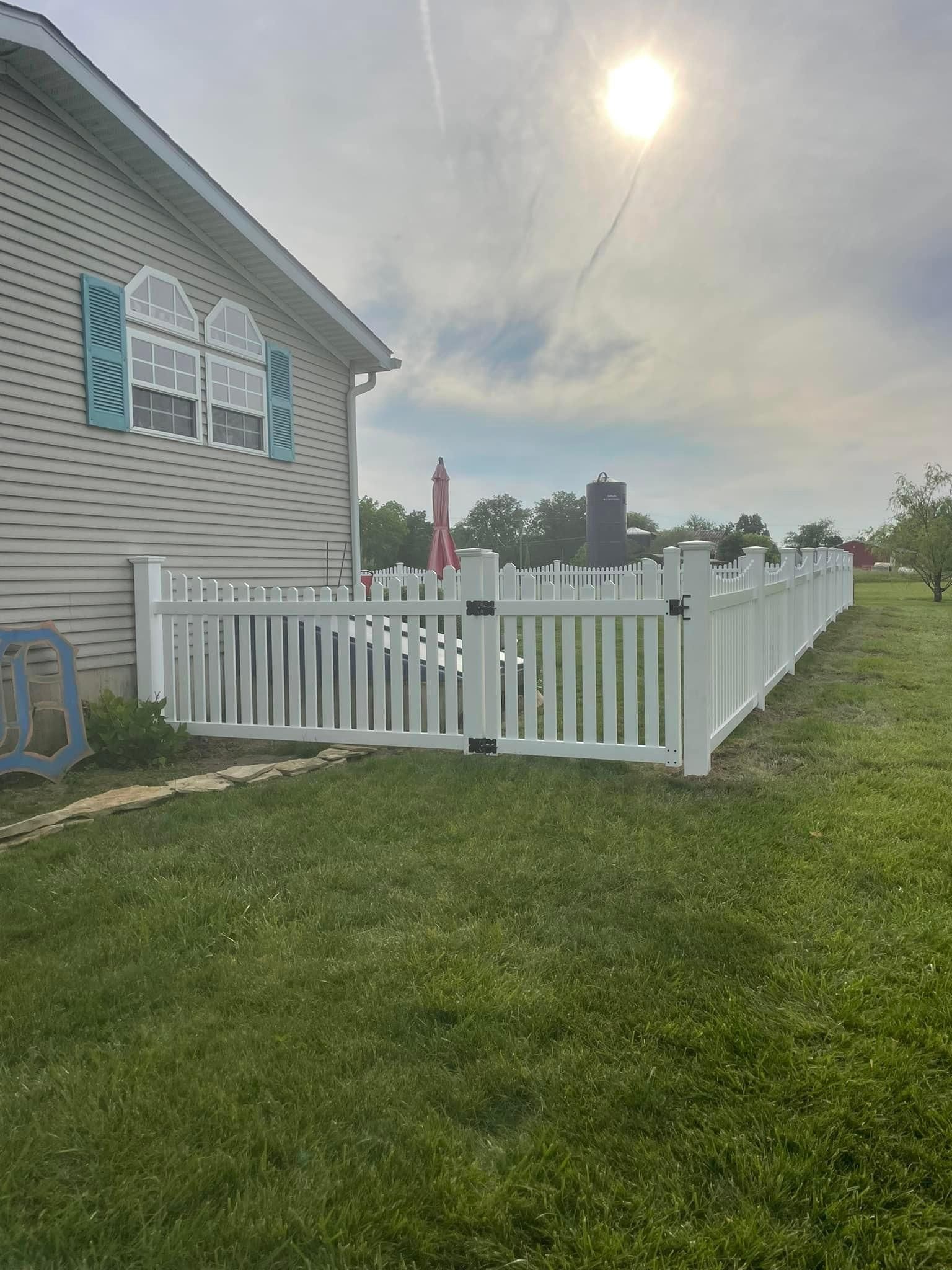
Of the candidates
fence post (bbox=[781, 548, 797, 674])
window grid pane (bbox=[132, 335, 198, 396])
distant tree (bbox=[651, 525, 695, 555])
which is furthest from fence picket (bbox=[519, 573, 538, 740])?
distant tree (bbox=[651, 525, 695, 555])

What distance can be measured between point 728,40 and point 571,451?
45550mm

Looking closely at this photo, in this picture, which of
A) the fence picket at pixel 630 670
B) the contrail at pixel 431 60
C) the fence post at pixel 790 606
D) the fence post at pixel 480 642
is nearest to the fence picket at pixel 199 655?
the fence post at pixel 480 642

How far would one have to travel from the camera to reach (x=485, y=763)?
16.8 feet

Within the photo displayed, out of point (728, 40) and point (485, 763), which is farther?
point (728, 40)

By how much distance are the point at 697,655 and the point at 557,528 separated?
67.2m

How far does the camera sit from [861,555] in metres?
84.6

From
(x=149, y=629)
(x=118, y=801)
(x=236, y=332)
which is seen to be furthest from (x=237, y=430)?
(x=118, y=801)

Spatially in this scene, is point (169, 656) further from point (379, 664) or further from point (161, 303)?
point (161, 303)

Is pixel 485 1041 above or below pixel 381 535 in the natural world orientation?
below

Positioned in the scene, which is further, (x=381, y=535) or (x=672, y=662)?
(x=381, y=535)

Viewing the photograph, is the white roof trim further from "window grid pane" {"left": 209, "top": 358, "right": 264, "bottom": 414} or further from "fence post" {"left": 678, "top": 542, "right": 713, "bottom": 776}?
"fence post" {"left": 678, "top": 542, "right": 713, "bottom": 776}

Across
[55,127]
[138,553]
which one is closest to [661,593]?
[138,553]

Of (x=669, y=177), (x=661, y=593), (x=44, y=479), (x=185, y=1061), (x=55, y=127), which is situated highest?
(x=669, y=177)

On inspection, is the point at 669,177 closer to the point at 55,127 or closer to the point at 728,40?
the point at 728,40
